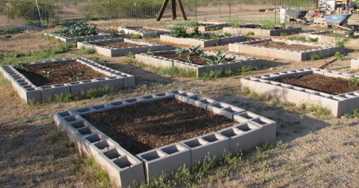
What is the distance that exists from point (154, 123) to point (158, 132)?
384 mm

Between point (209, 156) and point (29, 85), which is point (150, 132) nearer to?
point (209, 156)

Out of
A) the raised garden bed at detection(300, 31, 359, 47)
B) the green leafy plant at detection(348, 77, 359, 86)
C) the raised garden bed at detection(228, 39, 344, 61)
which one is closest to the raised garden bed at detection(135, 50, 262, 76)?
the raised garden bed at detection(228, 39, 344, 61)

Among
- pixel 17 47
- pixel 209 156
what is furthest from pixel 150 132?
pixel 17 47

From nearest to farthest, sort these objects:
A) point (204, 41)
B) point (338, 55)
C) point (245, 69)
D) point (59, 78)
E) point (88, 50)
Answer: point (59, 78)
point (245, 69)
point (338, 55)
point (88, 50)
point (204, 41)

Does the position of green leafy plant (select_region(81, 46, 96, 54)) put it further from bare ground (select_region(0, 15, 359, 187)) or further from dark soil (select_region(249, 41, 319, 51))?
bare ground (select_region(0, 15, 359, 187))

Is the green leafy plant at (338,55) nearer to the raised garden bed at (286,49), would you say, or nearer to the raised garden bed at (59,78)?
the raised garden bed at (286,49)

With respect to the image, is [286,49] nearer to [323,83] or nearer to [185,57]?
[185,57]

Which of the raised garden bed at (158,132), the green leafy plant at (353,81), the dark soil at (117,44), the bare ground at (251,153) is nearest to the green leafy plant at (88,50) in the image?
the dark soil at (117,44)

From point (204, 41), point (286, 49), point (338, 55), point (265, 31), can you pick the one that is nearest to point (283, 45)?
point (286, 49)

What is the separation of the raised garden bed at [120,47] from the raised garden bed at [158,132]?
23.0 ft

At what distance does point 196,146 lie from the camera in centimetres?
493

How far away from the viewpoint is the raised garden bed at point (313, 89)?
6.55 meters

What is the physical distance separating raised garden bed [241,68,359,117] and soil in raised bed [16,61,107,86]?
385 cm

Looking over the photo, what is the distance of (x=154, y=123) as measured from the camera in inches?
232
